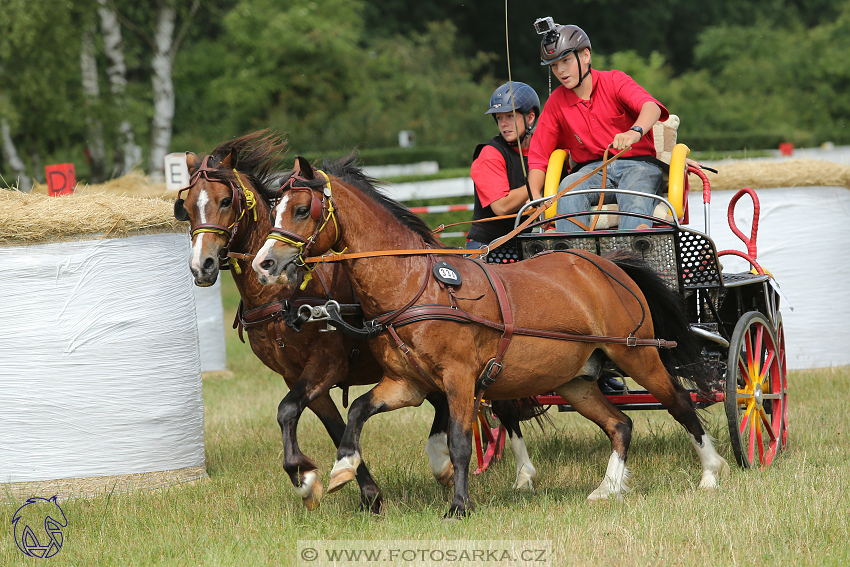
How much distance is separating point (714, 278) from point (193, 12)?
17065 mm

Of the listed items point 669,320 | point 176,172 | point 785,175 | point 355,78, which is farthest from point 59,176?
point 355,78

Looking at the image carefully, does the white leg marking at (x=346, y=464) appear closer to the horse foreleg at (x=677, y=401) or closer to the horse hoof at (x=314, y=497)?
the horse hoof at (x=314, y=497)

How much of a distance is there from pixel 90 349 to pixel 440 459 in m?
2.34

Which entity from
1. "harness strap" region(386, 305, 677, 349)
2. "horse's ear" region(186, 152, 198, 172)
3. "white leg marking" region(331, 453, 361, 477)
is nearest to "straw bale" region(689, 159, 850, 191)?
"harness strap" region(386, 305, 677, 349)

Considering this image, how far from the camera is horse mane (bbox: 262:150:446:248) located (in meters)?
5.02

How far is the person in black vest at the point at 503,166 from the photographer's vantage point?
657cm

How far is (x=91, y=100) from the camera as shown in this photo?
18031mm

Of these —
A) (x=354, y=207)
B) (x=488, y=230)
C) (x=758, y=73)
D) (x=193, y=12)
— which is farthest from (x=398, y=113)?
(x=354, y=207)

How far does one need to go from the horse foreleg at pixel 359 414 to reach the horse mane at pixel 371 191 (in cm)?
81

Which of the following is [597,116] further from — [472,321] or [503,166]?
[472,321]

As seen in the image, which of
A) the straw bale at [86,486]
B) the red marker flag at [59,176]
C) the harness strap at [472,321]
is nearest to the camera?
the harness strap at [472,321]

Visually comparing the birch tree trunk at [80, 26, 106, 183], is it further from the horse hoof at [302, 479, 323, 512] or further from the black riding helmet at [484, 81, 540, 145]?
the horse hoof at [302, 479, 323, 512]

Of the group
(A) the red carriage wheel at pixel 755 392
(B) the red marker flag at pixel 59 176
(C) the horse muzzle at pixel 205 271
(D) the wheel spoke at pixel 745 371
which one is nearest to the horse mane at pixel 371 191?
(C) the horse muzzle at pixel 205 271

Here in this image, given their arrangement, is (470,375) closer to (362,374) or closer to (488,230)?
(362,374)
